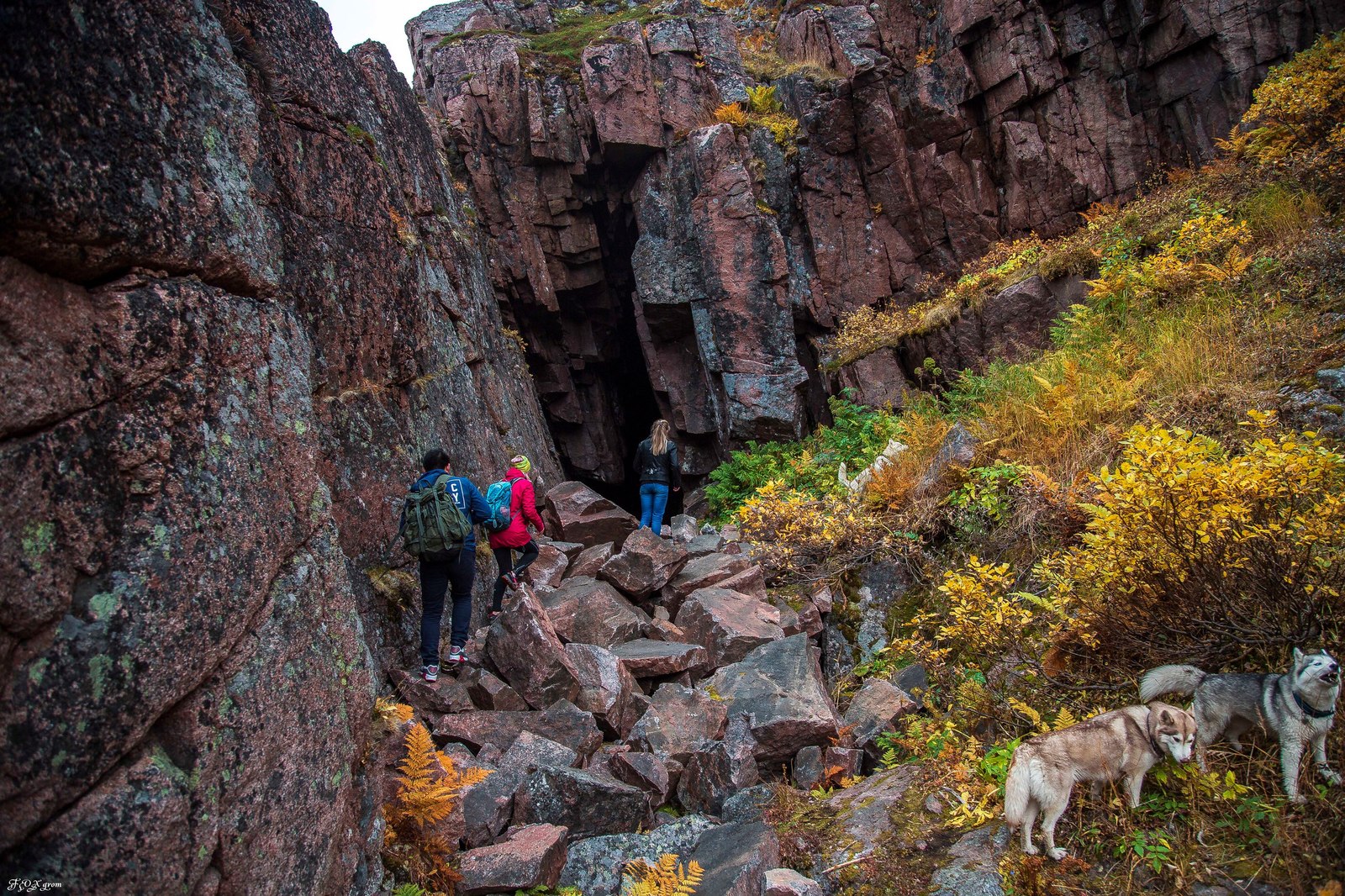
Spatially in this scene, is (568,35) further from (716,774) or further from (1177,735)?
(1177,735)

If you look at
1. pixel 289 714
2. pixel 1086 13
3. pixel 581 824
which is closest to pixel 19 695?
pixel 289 714

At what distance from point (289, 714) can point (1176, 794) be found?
4.08 meters

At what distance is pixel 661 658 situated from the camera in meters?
6.37

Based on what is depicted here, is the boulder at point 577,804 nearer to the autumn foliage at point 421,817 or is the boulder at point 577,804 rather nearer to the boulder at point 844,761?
the autumn foliage at point 421,817

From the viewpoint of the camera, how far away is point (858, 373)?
44.8 feet

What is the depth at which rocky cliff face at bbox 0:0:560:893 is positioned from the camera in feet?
7.79

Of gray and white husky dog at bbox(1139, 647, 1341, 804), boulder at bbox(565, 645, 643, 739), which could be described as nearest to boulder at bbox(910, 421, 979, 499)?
boulder at bbox(565, 645, 643, 739)

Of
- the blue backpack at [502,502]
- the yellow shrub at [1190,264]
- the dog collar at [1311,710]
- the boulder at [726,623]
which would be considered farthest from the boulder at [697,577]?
the yellow shrub at [1190,264]

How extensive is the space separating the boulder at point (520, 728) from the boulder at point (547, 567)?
8.87 ft

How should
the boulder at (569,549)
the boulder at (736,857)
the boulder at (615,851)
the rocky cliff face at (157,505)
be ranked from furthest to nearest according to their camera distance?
the boulder at (569,549), the boulder at (615,851), the boulder at (736,857), the rocky cliff face at (157,505)

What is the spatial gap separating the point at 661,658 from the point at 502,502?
8.21 ft

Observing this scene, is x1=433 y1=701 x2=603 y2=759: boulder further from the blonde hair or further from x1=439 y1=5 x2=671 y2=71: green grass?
x1=439 y1=5 x2=671 y2=71: green grass

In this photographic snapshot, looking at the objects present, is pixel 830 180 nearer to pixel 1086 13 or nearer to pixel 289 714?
pixel 1086 13

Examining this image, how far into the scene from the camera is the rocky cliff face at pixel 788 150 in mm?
14234
